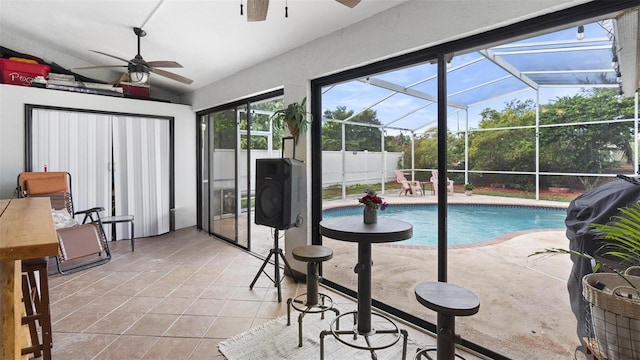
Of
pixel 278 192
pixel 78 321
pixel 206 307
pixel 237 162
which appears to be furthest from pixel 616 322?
pixel 237 162

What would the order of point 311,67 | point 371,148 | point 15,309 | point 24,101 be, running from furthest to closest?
point 371,148, point 24,101, point 311,67, point 15,309

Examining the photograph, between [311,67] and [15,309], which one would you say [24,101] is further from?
[15,309]

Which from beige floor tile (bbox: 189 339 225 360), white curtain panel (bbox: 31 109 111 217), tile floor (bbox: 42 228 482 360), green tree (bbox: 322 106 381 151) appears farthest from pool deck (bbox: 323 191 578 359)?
white curtain panel (bbox: 31 109 111 217)

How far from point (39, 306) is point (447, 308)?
2434mm

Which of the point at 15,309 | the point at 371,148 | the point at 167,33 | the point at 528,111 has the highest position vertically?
the point at 167,33

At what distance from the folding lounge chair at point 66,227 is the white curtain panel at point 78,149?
0.28 m

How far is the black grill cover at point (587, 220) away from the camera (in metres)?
1.38

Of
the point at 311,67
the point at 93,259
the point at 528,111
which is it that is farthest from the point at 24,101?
the point at 528,111

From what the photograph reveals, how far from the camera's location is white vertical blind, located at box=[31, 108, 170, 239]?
441 cm

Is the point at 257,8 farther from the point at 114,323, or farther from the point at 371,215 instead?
the point at 114,323

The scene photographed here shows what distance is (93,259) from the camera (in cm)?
403

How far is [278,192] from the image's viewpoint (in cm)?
299

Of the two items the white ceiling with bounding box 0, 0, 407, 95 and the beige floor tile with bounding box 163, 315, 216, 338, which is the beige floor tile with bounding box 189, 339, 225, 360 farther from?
the white ceiling with bounding box 0, 0, 407, 95

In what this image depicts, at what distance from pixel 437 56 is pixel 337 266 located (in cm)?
261
